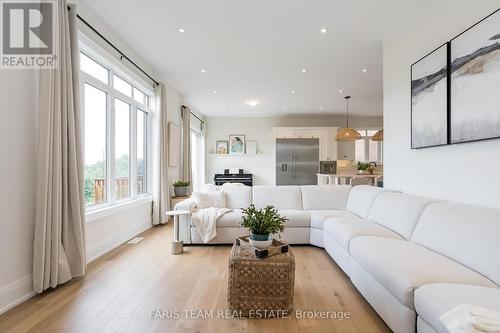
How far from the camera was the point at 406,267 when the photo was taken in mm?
1663

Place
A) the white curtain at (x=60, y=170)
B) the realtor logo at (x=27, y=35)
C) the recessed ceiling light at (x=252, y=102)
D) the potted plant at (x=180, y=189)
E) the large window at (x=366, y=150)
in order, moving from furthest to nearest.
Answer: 1. the large window at (x=366, y=150)
2. the recessed ceiling light at (x=252, y=102)
3. the potted plant at (x=180, y=189)
4. the white curtain at (x=60, y=170)
5. the realtor logo at (x=27, y=35)

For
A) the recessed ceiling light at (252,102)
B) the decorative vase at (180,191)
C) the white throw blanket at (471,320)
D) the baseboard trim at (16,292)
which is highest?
the recessed ceiling light at (252,102)

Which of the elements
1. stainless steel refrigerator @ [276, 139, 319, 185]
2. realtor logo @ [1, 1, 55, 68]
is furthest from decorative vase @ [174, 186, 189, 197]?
stainless steel refrigerator @ [276, 139, 319, 185]

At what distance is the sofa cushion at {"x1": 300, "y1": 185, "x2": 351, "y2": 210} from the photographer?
398 cm

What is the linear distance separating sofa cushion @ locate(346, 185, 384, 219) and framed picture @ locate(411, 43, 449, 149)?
74cm

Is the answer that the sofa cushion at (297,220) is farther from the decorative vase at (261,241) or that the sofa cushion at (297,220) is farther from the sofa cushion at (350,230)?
the decorative vase at (261,241)

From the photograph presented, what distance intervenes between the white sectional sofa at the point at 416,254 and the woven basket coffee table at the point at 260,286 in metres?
0.67

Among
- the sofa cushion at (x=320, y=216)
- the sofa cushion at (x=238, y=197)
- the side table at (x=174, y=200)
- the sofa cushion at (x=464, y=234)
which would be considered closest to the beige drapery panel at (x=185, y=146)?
the side table at (x=174, y=200)

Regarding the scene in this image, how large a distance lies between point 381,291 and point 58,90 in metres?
3.14

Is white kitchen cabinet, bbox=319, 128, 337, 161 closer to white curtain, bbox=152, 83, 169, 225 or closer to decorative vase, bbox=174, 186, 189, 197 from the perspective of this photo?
decorative vase, bbox=174, 186, 189, 197

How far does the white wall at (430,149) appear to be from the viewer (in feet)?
6.98

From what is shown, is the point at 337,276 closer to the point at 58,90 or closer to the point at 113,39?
the point at 58,90

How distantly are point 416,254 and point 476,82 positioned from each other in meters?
1.53

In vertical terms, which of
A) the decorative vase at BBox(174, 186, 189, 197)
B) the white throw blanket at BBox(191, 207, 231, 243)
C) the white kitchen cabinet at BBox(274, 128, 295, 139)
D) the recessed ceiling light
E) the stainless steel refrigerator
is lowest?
the white throw blanket at BBox(191, 207, 231, 243)
